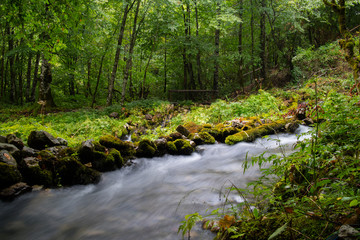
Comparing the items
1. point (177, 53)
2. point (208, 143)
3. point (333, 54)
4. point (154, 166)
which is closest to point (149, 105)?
point (177, 53)

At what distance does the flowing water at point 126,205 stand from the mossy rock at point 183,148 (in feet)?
2.38

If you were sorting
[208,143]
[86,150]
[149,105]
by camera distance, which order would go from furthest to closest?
[149,105] → [208,143] → [86,150]

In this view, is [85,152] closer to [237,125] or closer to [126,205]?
[126,205]

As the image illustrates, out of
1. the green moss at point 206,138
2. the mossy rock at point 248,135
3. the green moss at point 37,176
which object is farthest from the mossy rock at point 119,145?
the mossy rock at point 248,135

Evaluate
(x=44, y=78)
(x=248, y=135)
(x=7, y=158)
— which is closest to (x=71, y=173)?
(x=7, y=158)

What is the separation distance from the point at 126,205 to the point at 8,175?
1980 mm

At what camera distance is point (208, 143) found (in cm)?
701

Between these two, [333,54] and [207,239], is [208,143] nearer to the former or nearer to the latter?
[207,239]

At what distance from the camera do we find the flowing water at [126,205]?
10.0 ft

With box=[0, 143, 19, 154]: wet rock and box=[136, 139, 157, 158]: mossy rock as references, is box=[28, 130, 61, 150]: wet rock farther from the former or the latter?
box=[136, 139, 157, 158]: mossy rock

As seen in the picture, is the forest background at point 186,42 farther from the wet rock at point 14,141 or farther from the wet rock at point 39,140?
the wet rock at point 14,141

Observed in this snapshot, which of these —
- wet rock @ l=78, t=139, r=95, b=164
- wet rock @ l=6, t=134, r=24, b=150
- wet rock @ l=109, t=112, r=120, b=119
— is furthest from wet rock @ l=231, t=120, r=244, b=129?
wet rock @ l=6, t=134, r=24, b=150

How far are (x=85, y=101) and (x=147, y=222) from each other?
18.3m

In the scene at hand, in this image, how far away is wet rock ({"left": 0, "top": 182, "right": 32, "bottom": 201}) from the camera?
11.7 feet
